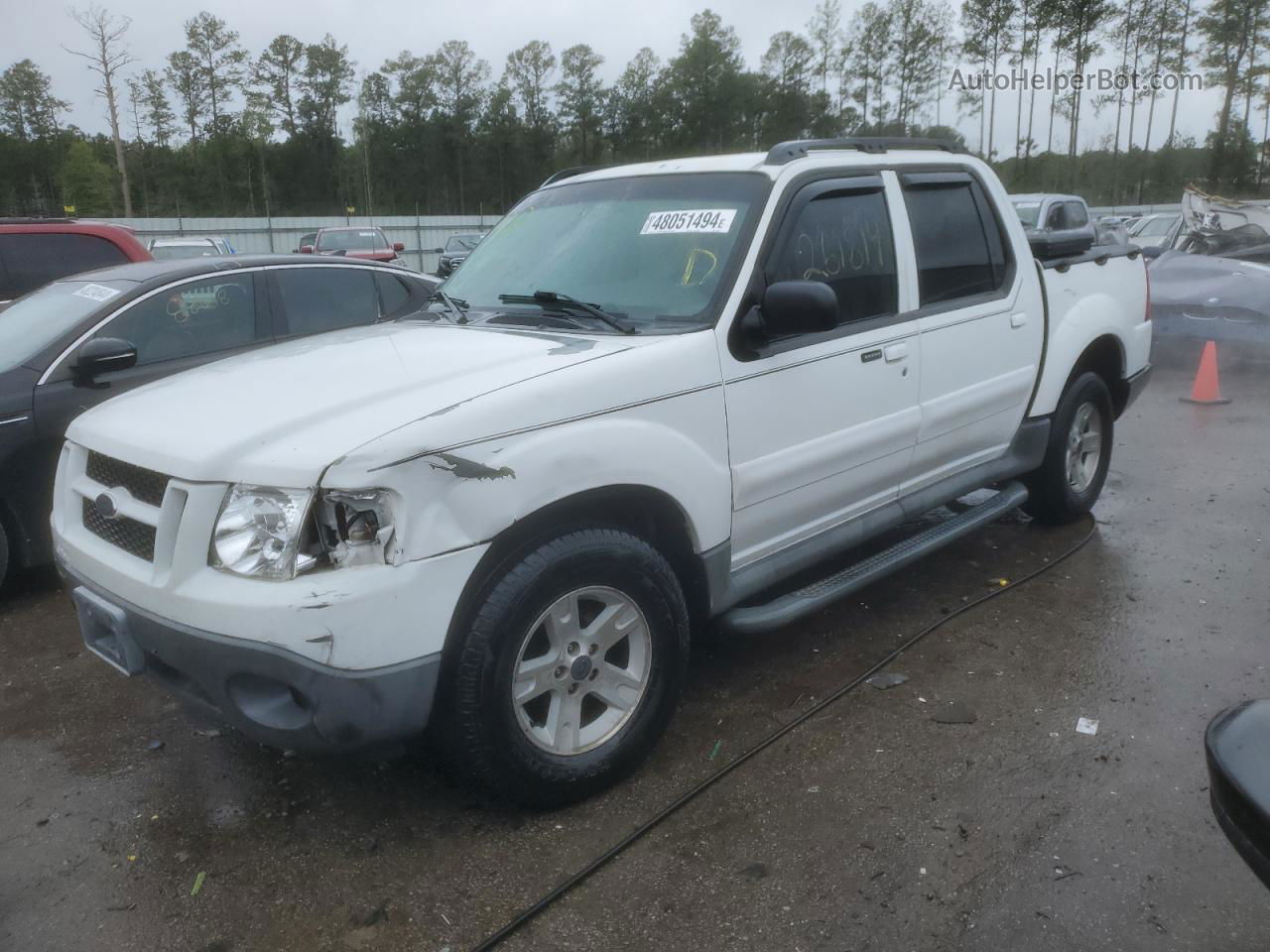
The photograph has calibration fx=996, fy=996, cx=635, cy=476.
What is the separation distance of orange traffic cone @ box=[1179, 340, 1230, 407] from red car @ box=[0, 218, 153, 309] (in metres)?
8.75

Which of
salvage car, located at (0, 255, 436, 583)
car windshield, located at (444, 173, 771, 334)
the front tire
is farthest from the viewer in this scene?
salvage car, located at (0, 255, 436, 583)

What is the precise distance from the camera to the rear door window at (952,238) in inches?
165

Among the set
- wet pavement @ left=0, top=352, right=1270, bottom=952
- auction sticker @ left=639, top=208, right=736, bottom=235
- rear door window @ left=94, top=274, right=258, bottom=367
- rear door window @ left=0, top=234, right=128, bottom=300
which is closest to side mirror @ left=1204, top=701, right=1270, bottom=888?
wet pavement @ left=0, top=352, right=1270, bottom=952

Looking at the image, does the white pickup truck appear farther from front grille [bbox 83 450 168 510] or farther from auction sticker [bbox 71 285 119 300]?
auction sticker [bbox 71 285 119 300]

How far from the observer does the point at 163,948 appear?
8.23 feet

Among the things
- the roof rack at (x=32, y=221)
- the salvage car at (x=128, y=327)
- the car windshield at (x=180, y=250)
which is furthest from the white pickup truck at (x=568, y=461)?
the car windshield at (x=180, y=250)

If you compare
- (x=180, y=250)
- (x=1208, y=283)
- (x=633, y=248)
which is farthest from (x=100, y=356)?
(x=180, y=250)

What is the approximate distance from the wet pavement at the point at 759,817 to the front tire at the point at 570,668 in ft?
0.60

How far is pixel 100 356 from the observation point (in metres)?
4.76

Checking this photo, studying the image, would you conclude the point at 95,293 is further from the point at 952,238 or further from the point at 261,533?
the point at 952,238

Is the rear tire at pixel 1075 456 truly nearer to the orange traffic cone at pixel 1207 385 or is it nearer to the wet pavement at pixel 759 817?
the wet pavement at pixel 759 817

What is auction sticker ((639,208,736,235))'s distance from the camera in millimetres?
3520

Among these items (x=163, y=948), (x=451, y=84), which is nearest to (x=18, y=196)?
(x=451, y=84)

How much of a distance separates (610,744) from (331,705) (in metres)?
0.94
